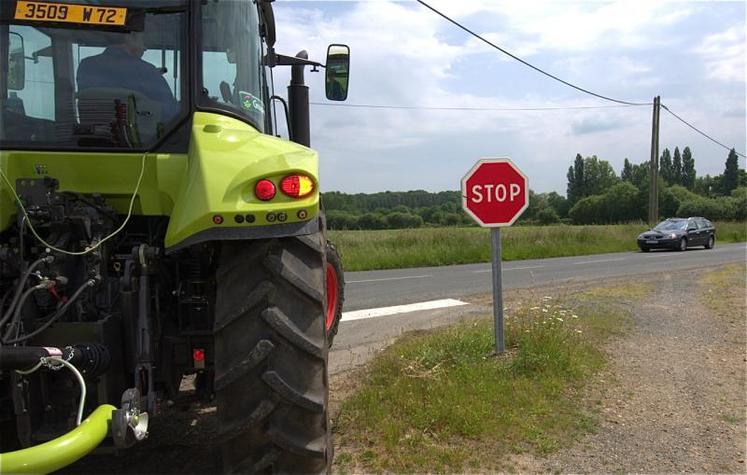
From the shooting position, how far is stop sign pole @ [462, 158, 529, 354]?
4957 millimetres

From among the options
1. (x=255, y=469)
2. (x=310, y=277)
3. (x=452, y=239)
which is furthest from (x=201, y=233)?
(x=452, y=239)

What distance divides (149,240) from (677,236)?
925 inches

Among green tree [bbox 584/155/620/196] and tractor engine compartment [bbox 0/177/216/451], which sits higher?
green tree [bbox 584/155/620/196]

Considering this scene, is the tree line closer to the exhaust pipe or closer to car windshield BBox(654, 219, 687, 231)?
car windshield BBox(654, 219, 687, 231)

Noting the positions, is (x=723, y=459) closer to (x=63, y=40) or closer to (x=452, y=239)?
(x=63, y=40)

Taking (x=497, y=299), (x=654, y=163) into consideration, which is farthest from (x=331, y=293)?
(x=654, y=163)

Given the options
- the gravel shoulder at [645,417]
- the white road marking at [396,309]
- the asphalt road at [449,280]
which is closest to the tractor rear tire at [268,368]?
the gravel shoulder at [645,417]

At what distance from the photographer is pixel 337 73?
4215 mm

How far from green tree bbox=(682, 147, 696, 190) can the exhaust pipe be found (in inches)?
3786

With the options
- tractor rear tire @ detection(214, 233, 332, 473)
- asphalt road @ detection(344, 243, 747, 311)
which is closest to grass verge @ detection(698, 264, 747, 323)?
asphalt road @ detection(344, 243, 747, 311)

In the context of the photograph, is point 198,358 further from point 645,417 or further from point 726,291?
point 726,291

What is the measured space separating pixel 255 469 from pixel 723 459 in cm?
269

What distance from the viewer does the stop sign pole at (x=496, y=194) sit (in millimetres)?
4957

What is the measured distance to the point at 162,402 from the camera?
9.02 ft
